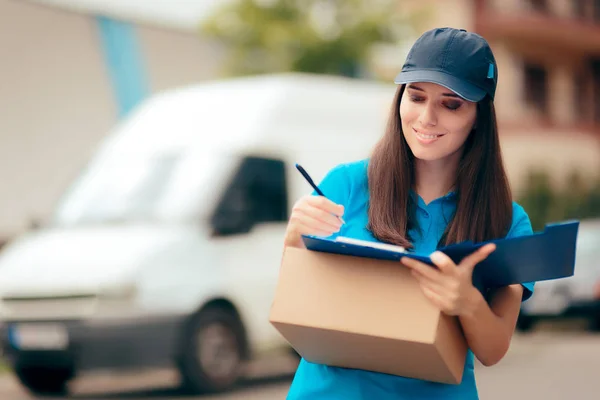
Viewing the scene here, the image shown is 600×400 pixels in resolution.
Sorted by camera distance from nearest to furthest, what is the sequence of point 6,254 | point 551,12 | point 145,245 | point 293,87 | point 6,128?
1. point 145,245
2. point 6,254
3. point 293,87
4. point 6,128
5. point 551,12

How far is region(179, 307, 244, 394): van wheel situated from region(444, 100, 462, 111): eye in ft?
22.5

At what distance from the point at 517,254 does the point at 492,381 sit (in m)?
8.55

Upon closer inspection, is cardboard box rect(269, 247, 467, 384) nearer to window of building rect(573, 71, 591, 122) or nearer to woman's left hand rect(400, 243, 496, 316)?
woman's left hand rect(400, 243, 496, 316)

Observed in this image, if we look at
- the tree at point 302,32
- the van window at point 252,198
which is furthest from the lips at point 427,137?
the tree at point 302,32

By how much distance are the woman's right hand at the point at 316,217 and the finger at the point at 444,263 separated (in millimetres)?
282

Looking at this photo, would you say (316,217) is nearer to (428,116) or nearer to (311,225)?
(311,225)

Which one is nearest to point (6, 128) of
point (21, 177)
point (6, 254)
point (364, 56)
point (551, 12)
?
point (21, 177)

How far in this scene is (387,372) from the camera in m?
2.67

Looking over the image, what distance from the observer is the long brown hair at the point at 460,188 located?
107 inches

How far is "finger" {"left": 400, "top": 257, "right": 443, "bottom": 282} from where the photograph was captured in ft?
8.03

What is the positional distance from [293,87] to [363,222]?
8.36 m

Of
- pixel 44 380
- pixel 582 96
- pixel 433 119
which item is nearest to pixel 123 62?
pixel 44 380

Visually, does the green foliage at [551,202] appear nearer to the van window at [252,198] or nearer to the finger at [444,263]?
the van window at [252,198]

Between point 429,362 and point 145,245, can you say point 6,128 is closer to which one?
point 145,245
